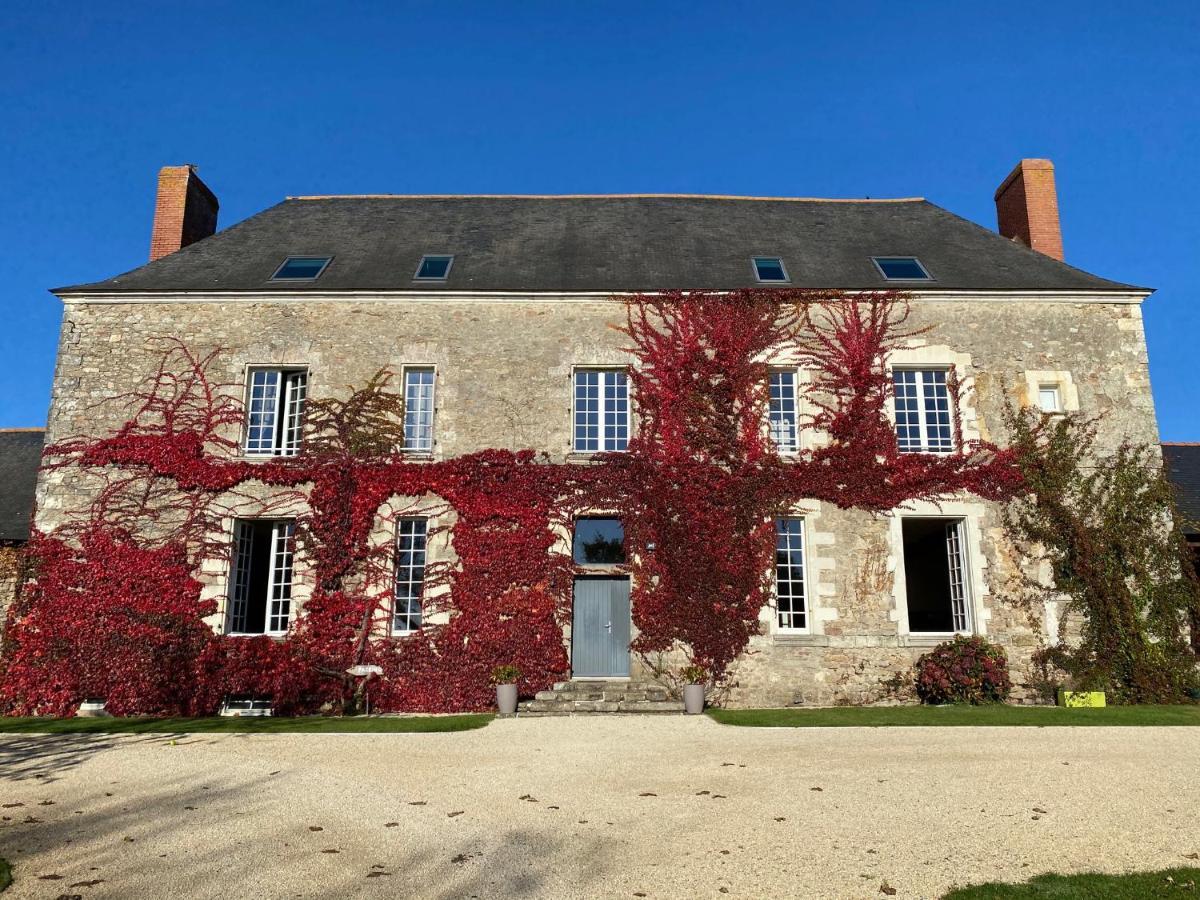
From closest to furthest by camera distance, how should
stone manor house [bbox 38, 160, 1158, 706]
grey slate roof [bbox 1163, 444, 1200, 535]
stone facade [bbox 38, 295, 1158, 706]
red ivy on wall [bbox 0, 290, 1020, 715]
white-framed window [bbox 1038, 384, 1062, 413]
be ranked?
red ivy on wall [bbox 0, 290, 1020, 715] < stone manor house [bbox 38, 160, 1158, 706] < stone facade [bbox 38, 295, 1158, 706] < white-framed window [bbox 1038, 384, 1062, 413] < grey slate roof [bbox 1163, 444, 1200, 535]

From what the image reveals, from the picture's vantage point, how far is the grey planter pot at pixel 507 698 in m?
12.1

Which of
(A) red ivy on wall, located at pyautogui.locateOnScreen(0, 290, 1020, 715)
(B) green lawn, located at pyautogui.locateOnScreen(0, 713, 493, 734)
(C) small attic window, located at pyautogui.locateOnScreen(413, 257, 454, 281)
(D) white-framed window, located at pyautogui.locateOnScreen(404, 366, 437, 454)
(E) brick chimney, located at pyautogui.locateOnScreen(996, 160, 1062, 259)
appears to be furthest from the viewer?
(E) brick chimney, located at pyautogui.locateOnScreen(996, 160, 1062, 259)

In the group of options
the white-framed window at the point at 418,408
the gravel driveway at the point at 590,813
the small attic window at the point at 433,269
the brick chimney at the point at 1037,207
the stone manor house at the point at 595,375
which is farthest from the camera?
the brick chimney at the point at 1037,207

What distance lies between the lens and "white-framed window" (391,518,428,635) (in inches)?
527

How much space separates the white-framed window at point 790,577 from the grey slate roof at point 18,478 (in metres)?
11.8

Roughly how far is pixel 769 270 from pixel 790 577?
516 cm

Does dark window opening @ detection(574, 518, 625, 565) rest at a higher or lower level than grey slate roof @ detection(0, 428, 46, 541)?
lower

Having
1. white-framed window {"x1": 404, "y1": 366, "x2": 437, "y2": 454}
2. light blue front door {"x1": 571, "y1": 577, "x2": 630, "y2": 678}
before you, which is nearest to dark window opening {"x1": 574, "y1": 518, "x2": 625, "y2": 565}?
light blue front door {"x1": 571, "y1": 577, "x2": 630, "y2": 678}

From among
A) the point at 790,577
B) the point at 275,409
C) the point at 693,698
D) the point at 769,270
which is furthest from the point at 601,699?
the point at 769,270

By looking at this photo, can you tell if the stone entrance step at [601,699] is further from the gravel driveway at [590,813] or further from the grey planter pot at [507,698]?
the gravel driveway at [590,813]

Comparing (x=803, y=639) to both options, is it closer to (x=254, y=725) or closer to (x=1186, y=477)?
(x=254, y=725)

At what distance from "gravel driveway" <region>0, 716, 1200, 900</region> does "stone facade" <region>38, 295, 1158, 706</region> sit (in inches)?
160

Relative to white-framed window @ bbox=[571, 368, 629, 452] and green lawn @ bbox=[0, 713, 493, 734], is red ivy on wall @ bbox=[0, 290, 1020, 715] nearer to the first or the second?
white-framed window @ bbox=[571, 368, 629, 452]

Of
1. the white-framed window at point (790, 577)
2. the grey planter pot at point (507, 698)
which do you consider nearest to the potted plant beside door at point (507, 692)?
the grey planter pot at point (507, 698)
